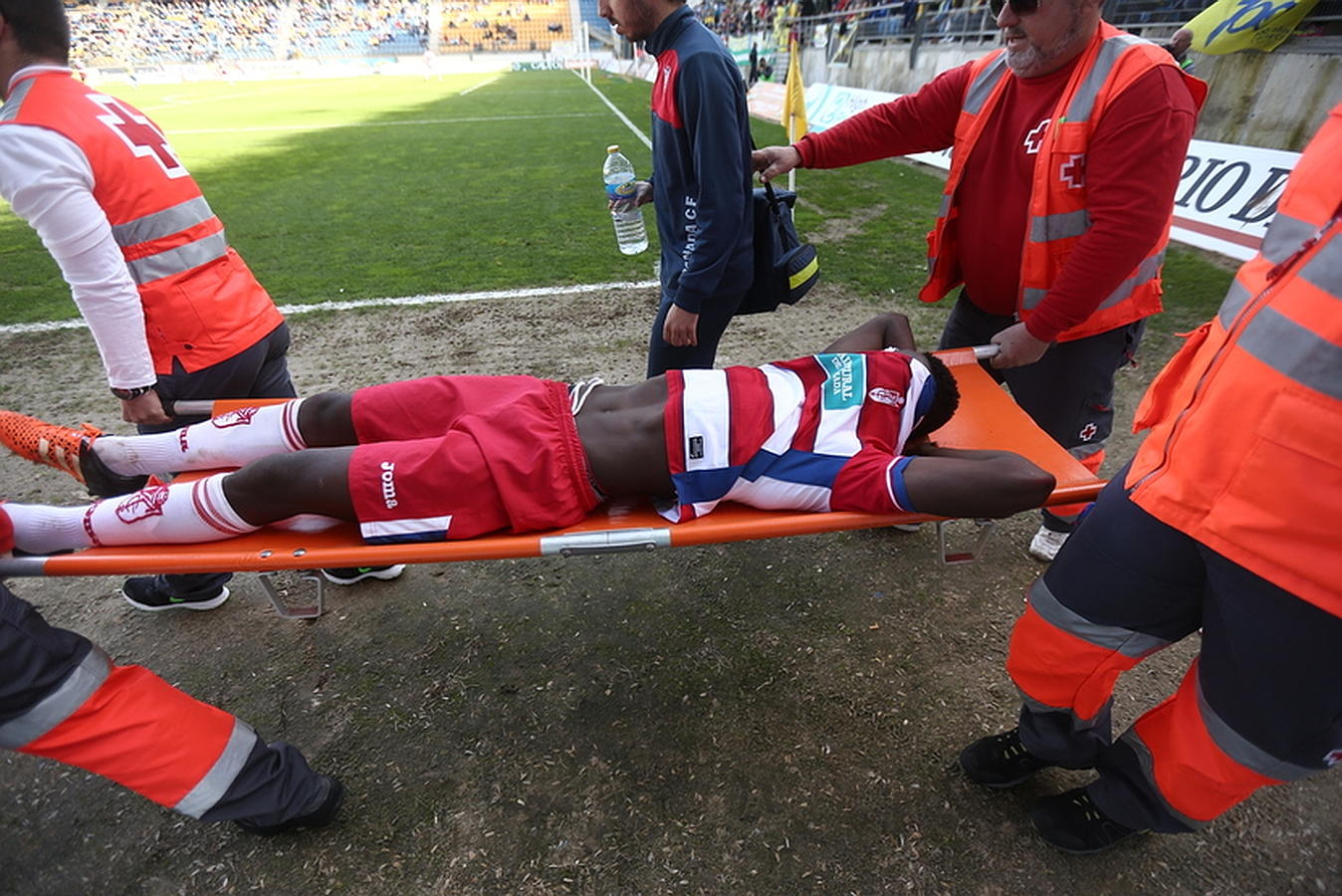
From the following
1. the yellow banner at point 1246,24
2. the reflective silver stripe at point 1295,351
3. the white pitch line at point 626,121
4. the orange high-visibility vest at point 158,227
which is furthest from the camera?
the white pitch line at point 626,121

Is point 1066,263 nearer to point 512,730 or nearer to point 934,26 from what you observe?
point 512,730

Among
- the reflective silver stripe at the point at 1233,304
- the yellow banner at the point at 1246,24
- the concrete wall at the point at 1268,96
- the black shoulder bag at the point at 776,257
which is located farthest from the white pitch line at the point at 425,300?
the concrete wall at the point at 1268,96

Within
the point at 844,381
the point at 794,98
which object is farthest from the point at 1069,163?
the point at 794,98

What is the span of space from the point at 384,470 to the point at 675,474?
2.81 feet

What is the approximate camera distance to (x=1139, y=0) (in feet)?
27.2

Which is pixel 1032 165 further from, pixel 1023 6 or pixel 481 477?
pixel 481 477

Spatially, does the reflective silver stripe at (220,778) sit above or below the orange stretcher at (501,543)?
below

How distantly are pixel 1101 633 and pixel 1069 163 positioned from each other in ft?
4.51

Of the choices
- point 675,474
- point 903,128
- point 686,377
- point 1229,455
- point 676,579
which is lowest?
point 676,579

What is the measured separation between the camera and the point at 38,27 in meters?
1.86

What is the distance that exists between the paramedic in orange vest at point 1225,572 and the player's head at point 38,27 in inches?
116

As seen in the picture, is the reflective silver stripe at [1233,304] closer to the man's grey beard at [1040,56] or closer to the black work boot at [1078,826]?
the man's grey beard at [1040,56]

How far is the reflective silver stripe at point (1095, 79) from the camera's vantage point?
192 centimetres

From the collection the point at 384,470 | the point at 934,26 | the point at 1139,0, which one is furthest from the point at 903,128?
the point at 934,26
